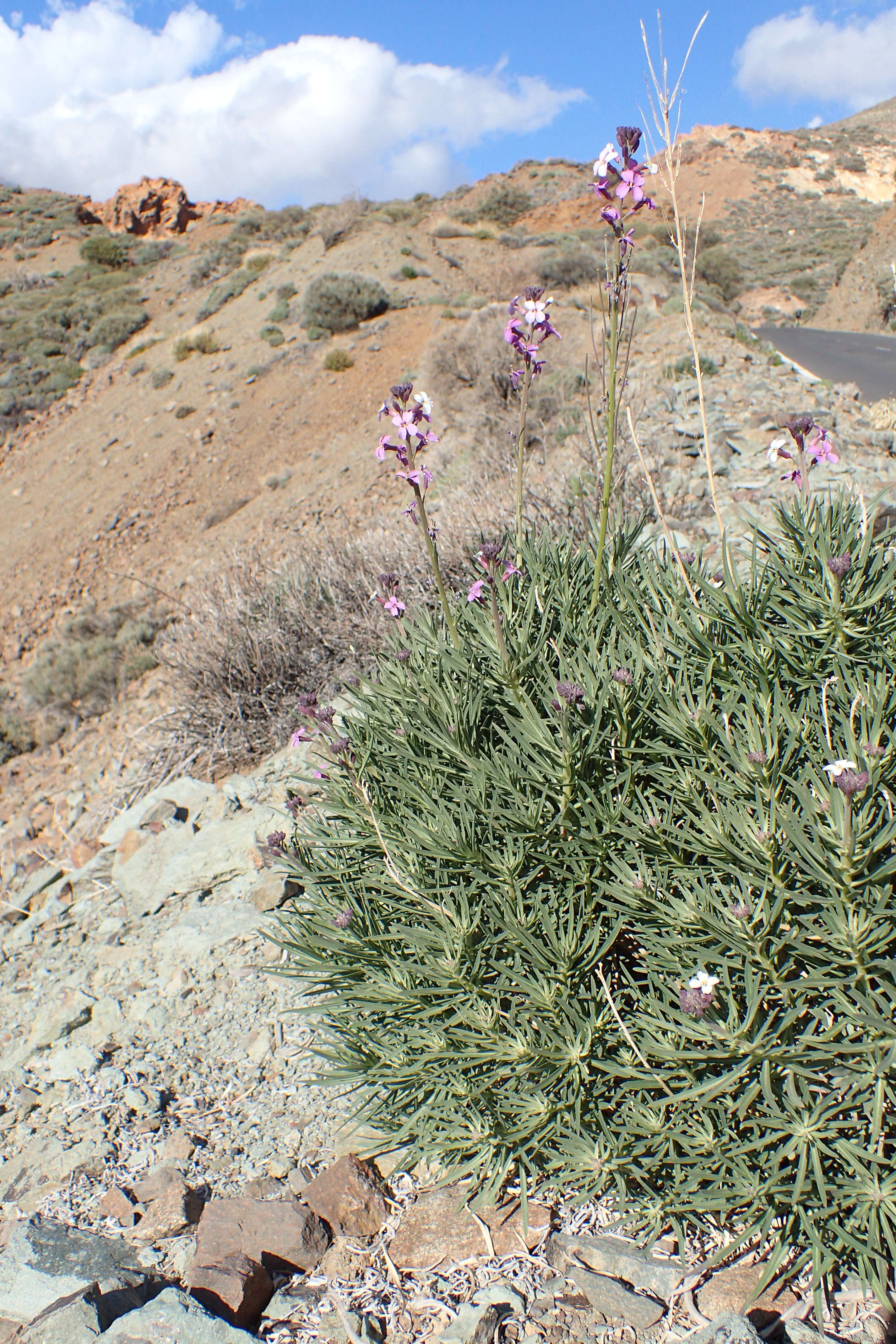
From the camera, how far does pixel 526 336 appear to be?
268cm

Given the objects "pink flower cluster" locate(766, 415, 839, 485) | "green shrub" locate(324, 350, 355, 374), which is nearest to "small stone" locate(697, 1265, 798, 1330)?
"pink flower cluster" locate(766, 415, 839, 485)

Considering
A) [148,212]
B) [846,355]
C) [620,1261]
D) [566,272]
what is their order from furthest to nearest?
[148,212] < [846,355] < [566,272] < [620,1261]

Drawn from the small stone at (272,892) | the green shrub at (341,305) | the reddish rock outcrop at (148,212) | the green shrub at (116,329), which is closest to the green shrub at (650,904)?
the small stone at (272,892)

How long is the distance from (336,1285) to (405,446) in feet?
7.46

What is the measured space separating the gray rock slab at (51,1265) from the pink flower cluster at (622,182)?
10.1 feet

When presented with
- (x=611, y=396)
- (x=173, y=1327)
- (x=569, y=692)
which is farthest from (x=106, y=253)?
(x=173, y=1327)

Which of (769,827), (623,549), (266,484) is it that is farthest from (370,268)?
(769,827)

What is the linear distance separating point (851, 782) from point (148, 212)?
45.1 meters

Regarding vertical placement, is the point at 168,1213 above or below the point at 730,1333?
below

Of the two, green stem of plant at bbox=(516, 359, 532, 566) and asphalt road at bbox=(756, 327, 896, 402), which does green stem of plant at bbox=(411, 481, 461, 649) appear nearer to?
green stem of plant at bbox=(516, 359, 532, 566)

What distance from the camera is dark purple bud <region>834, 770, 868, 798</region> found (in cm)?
135

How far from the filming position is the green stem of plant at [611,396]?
2.16 metres

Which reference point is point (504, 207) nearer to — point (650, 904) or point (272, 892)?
point (272, 892)

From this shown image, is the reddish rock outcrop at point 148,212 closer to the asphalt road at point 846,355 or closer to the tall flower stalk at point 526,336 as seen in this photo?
the asphalt road at point 846,355
